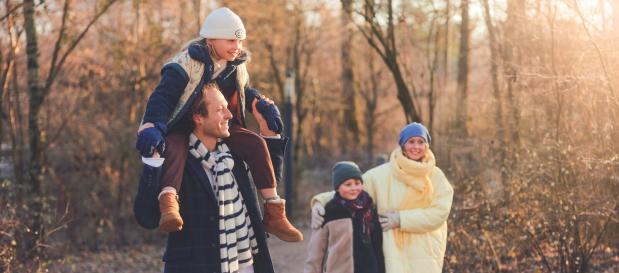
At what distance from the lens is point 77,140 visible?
13445 mm

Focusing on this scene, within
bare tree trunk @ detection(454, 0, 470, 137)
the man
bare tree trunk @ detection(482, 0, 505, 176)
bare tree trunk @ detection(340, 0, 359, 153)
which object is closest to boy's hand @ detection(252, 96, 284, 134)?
the man

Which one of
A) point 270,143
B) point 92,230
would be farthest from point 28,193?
point 270,143

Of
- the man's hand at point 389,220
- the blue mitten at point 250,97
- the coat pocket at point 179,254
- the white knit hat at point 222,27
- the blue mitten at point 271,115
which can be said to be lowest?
the man's hand at point 389,220

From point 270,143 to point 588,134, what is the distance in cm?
497

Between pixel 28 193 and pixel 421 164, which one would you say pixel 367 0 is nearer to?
pixel 421 164

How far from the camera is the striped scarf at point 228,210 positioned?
3.95 metres

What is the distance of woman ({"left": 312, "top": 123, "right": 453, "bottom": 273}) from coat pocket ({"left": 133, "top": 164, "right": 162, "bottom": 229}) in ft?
7.19

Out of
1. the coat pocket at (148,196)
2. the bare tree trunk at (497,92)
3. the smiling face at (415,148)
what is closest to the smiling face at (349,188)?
the smiling face at (415,148)

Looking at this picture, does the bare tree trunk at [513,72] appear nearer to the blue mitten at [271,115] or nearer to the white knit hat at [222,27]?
the blue mitten at [271,115]

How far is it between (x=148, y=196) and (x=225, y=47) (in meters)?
0.82

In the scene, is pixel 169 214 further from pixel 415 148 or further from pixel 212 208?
pixel 415 148

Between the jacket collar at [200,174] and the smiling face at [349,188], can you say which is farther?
the smiling face at [349,188]

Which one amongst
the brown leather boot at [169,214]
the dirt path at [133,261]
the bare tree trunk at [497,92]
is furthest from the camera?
the dirt path at [133,261]

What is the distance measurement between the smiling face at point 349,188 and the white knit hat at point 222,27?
1896 mm
